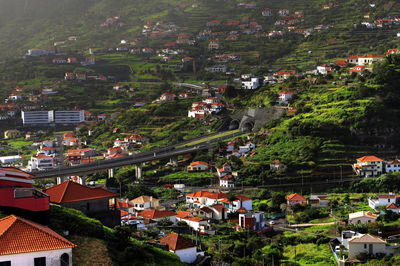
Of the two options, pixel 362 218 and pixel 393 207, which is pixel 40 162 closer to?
pixel 362 218

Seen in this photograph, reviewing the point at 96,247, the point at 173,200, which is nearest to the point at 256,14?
the point at 173,200

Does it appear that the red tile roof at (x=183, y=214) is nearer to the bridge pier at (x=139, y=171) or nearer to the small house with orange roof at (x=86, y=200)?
the bridge pier at (x=139, y=171)

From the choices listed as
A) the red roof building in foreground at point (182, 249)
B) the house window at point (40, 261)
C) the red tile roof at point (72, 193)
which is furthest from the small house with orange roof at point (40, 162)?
the house window at point (40, 261)

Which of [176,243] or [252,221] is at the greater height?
[176,243]

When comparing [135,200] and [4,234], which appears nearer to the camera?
[4,234]

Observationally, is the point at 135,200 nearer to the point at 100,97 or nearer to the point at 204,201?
the point at 204,201

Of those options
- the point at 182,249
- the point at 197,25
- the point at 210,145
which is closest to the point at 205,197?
the point at 210,145
